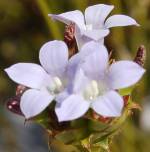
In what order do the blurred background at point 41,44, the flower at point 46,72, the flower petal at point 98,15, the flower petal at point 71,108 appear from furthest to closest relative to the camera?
the blurred background at point 41,44 < the flower petal at point 98,15 < the flower at point 46,72 < the flower petal at point 71,108

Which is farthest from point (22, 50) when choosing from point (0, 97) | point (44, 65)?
point (44, 65)

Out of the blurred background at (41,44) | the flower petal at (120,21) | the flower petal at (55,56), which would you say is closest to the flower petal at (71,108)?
the flower petal at (55,56)

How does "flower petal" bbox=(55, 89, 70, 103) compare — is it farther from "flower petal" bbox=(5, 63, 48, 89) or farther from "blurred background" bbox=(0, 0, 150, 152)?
"blurred background" bbox=(0, 0, 150, 152)

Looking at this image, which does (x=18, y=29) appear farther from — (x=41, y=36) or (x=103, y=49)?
(x=103, y=49)

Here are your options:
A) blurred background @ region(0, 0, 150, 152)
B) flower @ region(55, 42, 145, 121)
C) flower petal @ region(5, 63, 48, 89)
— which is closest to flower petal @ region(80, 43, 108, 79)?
flower @ region(55, 42, 145, 121)

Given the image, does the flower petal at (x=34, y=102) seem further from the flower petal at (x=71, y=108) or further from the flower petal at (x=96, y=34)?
the flower petal at (x=96, y=34)

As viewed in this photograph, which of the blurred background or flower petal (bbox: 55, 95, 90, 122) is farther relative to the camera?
the blurred background
